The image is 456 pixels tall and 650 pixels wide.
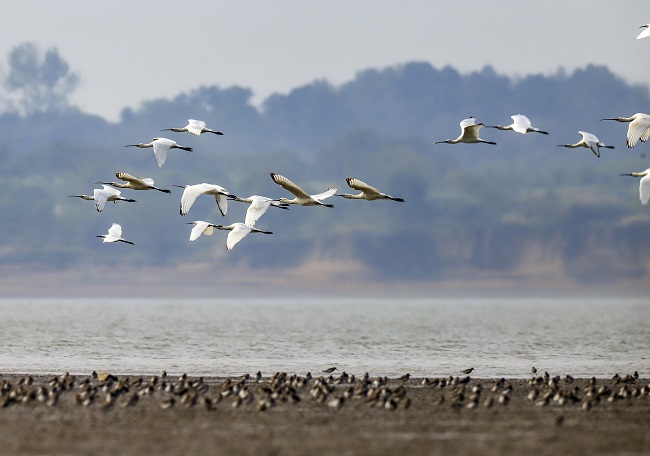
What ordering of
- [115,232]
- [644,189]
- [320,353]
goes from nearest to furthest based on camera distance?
[644,189]
[115,232]
[320,353]

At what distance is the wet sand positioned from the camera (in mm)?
21625

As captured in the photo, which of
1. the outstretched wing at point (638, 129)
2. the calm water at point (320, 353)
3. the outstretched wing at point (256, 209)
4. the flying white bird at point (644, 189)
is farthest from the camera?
the calm water at point (320, 353)

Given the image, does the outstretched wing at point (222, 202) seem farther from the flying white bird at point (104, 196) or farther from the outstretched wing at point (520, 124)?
the outstretched wing at point (520, 124)

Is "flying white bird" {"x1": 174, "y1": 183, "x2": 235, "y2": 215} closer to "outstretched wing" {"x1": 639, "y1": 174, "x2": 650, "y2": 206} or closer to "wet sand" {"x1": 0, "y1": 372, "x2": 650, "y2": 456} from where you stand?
"wet sand" {"x1": 0, "y1": 372, "x2": 650, "y2": 456}

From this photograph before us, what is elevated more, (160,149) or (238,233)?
(160,149)

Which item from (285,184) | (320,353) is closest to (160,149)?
(285,184)

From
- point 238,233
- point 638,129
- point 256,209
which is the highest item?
point 638,129

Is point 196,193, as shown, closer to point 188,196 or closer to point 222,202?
point 188,196

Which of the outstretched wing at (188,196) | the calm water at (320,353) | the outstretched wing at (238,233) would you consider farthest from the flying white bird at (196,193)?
the calm water at (320,353)

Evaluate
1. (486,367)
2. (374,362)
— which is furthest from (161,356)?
(486,367)

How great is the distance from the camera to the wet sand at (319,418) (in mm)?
21625

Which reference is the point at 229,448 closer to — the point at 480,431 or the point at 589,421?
the point at 480,431

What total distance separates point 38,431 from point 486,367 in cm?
2001

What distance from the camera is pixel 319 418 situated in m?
25.0
